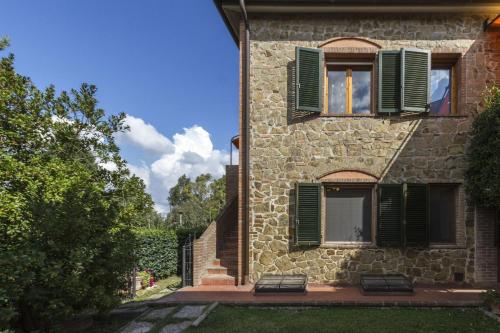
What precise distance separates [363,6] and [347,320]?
23.7ft

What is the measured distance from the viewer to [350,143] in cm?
768

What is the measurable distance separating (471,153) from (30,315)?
31.5 feet

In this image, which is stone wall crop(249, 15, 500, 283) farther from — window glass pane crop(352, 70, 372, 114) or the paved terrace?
the paved terrace

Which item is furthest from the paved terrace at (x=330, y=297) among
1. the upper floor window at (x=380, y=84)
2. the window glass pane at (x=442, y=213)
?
the upper floor window at (x=380, y=84)

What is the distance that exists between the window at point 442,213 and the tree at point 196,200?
25203 mm

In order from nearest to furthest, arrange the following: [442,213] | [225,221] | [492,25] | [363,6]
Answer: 1. [363,6]
2. [492,25]
3. [442,213]
4. [225,221]

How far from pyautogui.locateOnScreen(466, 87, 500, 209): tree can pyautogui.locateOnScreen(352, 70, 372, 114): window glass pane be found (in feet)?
8.31

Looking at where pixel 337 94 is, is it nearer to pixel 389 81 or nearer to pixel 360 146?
pixel 389 81

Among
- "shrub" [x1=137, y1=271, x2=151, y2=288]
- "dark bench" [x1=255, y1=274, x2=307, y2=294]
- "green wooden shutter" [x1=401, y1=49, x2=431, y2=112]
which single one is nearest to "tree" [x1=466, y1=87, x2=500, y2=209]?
"green wooden shutter" [x1=401, y1=49, x2=431, y2=112]

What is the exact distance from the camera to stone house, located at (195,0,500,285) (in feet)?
24.6

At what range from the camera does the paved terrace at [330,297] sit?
5930 millimetres

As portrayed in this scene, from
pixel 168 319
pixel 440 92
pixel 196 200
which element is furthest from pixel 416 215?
pixel 196 200

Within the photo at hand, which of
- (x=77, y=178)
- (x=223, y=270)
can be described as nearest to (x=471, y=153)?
(x=223, y=270)

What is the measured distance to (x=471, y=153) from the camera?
7215 mm
